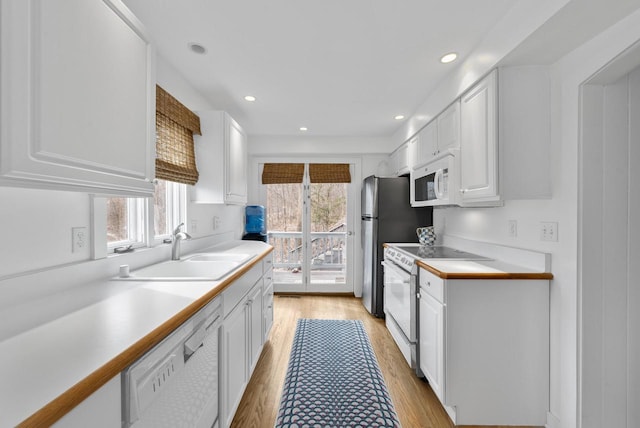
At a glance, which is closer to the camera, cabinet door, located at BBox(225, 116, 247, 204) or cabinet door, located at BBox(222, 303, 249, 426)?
cabinet door, located at BBox(222, 303, 249, 426)

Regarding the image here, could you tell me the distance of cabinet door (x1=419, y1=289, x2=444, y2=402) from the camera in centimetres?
173

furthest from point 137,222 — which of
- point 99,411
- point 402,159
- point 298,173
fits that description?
point 402,159

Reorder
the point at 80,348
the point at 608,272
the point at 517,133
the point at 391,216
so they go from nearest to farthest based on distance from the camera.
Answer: the point at 80,348 → the point at 608,272 → the point at 517,133 → the point at 391,216

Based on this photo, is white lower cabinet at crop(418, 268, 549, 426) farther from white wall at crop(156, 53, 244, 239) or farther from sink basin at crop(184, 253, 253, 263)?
white wall at crop(156, 53, 244, 239)

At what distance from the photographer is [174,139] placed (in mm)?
2064

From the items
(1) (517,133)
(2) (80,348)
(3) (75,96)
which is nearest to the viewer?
(2) (80,348)

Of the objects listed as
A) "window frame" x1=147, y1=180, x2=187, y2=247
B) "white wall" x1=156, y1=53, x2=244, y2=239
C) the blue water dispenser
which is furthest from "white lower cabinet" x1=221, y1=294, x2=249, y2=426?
the blue water dispenser

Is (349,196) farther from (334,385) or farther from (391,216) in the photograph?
(334,385)

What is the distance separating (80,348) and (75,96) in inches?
29.3

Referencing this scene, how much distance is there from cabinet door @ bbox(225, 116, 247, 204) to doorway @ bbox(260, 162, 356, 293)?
127 centimetres

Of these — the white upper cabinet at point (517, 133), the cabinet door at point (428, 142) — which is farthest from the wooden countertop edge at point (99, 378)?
the cabinet door at point (428, 142)

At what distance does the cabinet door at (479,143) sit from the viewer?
172 centimetres

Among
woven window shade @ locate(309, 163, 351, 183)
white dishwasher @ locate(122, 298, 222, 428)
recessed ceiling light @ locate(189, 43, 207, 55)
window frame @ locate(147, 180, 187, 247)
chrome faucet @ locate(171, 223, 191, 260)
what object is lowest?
white dishwasher @ locate(122, 298, 222, 428)

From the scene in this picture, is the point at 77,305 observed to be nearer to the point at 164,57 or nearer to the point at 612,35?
the point at 164,57
